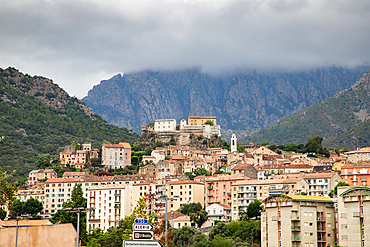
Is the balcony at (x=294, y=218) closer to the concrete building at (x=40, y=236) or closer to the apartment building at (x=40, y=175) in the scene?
the concrete building at (x=40, y=236)

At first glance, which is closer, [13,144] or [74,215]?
[74,215]

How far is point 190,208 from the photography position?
9294cm

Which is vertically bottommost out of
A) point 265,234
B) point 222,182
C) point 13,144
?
point 265,234

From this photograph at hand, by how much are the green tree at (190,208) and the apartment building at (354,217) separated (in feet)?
104

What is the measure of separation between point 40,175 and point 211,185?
5118 cm

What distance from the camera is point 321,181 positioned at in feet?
298

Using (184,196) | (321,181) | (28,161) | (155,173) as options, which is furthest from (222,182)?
(28,161)

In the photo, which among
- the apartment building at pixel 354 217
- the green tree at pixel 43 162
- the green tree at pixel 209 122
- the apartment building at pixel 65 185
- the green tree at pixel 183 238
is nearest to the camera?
the apartment building at pixel 354 217

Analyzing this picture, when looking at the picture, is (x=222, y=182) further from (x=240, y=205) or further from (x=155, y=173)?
(x=155, y=173)

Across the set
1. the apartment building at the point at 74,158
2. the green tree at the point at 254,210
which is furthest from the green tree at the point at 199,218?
the apartment building at the point at 74,158

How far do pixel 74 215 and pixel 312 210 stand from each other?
98.7 ft

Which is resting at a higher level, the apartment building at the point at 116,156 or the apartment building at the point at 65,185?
the apartment building at the point at 116,156

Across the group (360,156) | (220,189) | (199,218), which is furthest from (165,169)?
(360,156)

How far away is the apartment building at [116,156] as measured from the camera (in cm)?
14138
